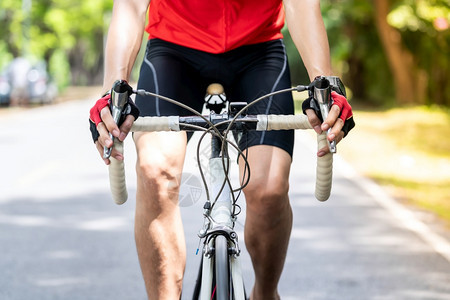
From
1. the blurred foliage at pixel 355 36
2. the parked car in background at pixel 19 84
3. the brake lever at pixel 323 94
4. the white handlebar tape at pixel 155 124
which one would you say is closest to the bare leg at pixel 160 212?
the white handlebar tape at pixel 155 124

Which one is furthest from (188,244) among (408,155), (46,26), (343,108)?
(46,26)

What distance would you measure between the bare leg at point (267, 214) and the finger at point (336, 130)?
2.04 ft

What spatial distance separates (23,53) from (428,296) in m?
33.2

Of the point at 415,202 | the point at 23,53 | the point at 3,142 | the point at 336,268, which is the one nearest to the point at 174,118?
the point at 336,268

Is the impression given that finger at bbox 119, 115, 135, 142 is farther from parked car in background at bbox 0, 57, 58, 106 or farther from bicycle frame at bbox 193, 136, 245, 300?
parked car in background at bbox 0, 57, 58, 106

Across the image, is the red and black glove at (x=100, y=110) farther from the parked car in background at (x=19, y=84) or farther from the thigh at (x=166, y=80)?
the parked car in background at (x=19, y=84)

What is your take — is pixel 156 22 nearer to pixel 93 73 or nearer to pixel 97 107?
pixel 97 107

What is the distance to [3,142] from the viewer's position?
15070 mm

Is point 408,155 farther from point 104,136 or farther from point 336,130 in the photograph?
point 104,136

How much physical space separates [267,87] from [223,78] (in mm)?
181

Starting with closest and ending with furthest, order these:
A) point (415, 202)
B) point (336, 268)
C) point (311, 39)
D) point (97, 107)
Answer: point (97, 107) < point (311, 39) < point (336, 268) < point (415, 202)

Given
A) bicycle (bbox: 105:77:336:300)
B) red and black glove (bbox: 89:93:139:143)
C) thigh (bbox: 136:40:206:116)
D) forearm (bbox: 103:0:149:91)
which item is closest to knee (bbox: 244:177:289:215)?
bicycle (bbox: 105:77:336:300)

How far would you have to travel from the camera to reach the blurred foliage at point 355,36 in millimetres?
25028

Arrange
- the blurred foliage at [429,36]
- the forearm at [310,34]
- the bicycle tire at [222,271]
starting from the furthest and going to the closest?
the blurred foliage at [429,36]
the forearm at [310,34]
the bicycle tire at [222,271]
